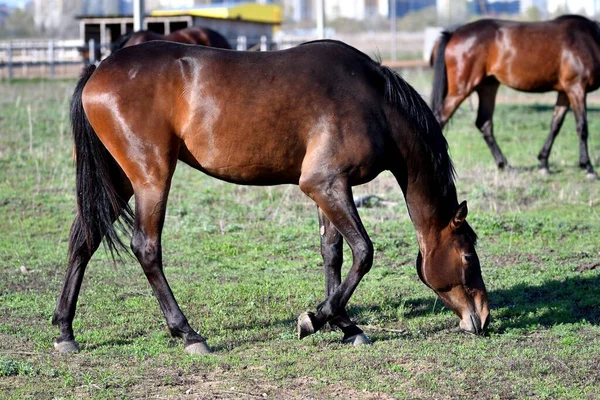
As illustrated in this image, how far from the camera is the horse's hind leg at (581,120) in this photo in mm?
12219

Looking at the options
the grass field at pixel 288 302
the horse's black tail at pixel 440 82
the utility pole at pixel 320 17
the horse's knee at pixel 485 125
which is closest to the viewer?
the grass field at pixel 288 302

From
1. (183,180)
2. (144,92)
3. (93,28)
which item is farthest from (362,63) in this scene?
(93,28)

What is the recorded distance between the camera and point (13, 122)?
16.1 meters

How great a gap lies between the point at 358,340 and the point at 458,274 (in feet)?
2.58

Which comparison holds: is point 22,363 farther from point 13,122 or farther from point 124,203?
point 13,122

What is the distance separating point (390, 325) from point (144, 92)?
2355 millimetres

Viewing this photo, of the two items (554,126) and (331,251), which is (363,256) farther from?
(554,126)

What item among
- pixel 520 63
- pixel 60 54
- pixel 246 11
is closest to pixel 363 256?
pixel 520 63

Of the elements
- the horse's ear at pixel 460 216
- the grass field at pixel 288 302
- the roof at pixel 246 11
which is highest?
the roof at pixel 246 11

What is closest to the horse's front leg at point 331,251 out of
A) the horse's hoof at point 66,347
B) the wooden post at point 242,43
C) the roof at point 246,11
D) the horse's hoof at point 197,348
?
the horse's hoof at point 197,348

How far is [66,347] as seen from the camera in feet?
17.6

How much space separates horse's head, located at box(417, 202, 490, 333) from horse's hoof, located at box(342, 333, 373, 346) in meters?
0.57

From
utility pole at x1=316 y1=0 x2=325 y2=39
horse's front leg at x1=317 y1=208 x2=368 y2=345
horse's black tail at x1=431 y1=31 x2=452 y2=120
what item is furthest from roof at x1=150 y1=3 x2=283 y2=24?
horse's front leg at x1=317 y1=208 x2=368 y2=345

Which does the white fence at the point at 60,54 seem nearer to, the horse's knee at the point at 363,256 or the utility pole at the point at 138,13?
the utility pole at the point at 138,13
